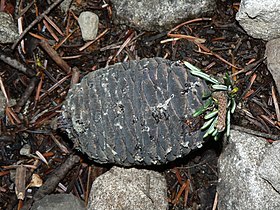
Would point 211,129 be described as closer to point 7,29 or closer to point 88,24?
point 88,24

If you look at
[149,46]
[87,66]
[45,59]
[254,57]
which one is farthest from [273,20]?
[45,59]

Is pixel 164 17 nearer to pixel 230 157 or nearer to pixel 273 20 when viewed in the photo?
pixel 273 20

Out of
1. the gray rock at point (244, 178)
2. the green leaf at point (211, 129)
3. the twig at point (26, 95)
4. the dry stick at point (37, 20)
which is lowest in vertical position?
the gray rock at point (244, 178)

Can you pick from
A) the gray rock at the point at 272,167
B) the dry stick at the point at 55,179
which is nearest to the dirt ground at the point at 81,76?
the dry stick at the point at 55,179

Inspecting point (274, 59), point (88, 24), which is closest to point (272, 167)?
point (274, 59)

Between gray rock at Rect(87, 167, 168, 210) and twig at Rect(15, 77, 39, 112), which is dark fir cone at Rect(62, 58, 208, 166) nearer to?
gray rock at Rect(87, 167, 168, 210)

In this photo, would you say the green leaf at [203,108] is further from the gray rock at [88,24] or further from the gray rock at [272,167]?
the gray rock at [88,24]
